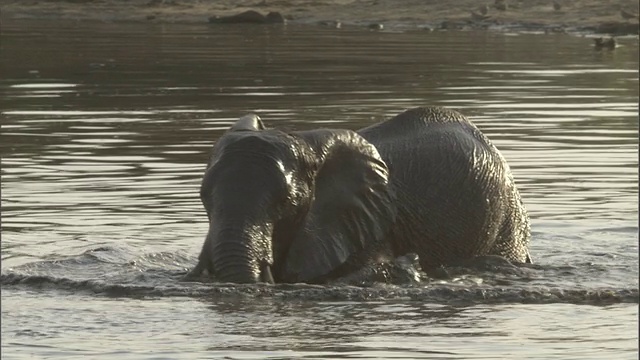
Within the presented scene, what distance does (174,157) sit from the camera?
50.7 ft

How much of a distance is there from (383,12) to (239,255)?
32835 millimetres

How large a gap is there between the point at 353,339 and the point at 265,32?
102 feet

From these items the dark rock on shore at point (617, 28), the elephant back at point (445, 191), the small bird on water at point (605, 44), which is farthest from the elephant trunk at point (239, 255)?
the dark rock on shore at point (617, 28)

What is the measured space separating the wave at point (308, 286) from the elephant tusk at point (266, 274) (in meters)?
0.03

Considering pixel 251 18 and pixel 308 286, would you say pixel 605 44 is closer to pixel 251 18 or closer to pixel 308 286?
pixel 251 18

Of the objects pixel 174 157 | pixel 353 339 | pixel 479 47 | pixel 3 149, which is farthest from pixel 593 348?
pixel 479 47

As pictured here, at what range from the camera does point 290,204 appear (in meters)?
9.29

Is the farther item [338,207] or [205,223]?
[205,223]

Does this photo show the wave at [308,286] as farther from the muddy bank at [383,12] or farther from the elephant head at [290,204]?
the muddy bank at [383,12]

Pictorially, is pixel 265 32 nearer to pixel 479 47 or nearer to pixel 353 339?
pixel 479 47

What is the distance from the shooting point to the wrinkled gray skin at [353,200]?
9.07 meters

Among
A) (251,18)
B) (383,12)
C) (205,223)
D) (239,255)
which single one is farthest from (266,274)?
(251,18)

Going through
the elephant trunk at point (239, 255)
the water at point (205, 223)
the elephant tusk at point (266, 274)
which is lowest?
the water at point (205, 223)

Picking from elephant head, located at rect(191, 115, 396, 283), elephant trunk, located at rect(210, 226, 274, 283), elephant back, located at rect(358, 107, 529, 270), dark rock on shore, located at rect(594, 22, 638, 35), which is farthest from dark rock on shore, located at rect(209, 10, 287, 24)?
elephant trunk, located at rect(210, 226, 274, 283)
